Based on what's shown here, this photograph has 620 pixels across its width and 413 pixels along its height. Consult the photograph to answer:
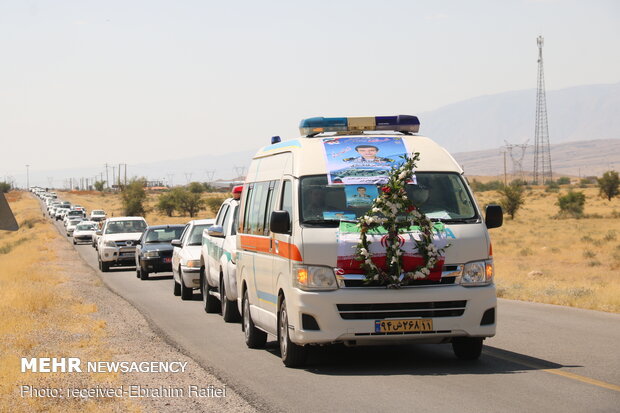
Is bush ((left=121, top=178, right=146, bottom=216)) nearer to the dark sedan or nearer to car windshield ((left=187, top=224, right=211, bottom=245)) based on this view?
the dark sedan

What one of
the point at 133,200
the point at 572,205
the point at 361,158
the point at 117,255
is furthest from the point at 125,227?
the point at 133,200

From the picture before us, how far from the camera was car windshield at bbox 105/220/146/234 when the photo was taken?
3450 cm

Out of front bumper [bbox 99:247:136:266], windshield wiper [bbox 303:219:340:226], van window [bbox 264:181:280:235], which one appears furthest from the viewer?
front bumper [bbox 99:247:136:266]

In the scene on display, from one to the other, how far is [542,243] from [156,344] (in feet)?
112

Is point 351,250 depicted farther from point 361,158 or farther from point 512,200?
point 512,200

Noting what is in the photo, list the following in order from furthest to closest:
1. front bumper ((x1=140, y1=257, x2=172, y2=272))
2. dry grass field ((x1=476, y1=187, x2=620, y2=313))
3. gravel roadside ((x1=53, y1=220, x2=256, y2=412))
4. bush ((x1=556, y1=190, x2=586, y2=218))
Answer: bush ((x1=556, y1=190, x2=586, y2=218)), front bumper ((x1=140, y1=257, x2=172, y2=272)), dry grass field ((x1=476, y1=187, x2=620, y2=313)), gravel roadside ((x1=53, y1=220, x2=256, y2=412))

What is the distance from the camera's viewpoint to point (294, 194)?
10859 millimetres

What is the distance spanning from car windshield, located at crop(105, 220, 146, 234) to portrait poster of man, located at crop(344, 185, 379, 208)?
24.5 meters

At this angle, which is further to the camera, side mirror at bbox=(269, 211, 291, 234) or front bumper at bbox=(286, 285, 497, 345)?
side mirror at bbox=(269, 211, 291, 234)

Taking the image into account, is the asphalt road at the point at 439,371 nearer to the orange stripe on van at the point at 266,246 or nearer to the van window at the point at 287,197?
the orange stripe on van at the point at 266,246

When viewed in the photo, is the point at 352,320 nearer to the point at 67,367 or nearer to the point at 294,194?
the point at 294,194

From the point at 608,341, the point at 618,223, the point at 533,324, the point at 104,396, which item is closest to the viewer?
the point at 104,396

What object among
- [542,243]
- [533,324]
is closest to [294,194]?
[533,324]

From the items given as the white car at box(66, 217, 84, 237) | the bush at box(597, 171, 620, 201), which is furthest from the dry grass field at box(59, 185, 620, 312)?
the white car at box(66, 217, 84, 237)
